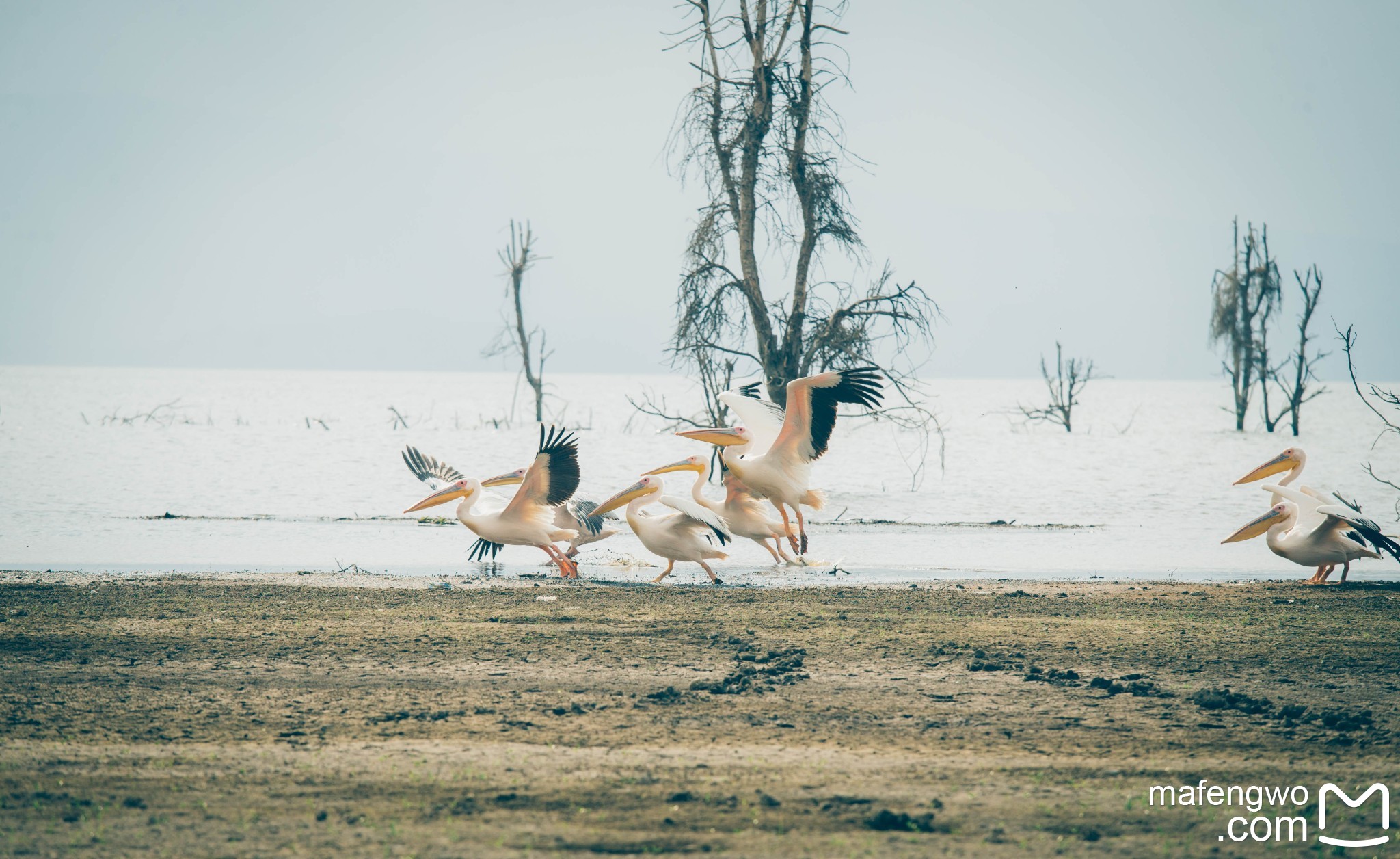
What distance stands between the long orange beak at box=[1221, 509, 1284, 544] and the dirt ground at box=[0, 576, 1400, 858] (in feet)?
5.76

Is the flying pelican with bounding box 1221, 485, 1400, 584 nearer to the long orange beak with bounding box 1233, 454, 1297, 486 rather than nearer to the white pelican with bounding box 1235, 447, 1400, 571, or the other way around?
the white pelican with bounding box 1235, 447, 1400, 571

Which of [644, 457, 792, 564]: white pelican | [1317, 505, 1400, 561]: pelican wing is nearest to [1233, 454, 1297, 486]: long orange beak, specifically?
[1317, 505, 1400, 561]: pelican wing

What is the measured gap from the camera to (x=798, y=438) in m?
10.4

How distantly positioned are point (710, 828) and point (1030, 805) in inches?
46.1

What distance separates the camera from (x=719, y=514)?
10.6 metres

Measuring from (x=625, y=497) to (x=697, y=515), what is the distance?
1137mm

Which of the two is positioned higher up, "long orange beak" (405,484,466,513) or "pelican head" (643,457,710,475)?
"pelican head" (643,457,710,475)

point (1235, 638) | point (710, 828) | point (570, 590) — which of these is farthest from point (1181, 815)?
point (570, 590)

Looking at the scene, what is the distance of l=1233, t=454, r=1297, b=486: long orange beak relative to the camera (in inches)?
465

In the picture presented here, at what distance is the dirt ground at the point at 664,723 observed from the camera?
12.3ft

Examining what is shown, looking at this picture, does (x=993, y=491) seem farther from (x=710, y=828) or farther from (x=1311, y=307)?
(x=710, y=828)

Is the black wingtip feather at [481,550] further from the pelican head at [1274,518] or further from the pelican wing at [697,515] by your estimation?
the pelican head at [1274,518]

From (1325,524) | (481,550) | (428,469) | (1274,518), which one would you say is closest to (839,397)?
(481,550)

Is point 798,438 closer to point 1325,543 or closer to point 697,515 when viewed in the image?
point 697,515
